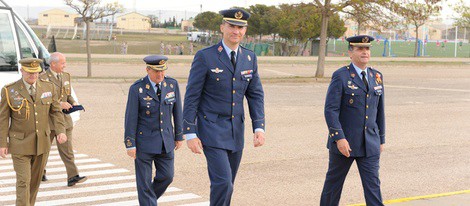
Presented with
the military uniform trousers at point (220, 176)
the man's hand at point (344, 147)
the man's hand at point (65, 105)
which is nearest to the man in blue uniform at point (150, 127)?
the military uniform trousers at point (220, 176)

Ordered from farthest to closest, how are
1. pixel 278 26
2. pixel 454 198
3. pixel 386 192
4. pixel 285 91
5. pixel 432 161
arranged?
pixel 278 26 < pixel 285 91 < pixel 432 161 < pixel 386 192 < pixel 454 198

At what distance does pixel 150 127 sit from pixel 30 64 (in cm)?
146

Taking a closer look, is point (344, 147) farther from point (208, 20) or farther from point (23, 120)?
point (208, 20)

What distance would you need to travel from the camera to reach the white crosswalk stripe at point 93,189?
7.92 m

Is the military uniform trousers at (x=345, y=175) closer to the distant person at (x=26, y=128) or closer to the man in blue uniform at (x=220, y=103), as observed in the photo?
the man in blue uniform at (x=220, y=103)

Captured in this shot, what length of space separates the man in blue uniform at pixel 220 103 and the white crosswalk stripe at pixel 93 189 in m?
1.96

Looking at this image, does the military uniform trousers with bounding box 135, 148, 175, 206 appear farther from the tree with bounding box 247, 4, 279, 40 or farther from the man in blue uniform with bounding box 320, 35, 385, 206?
the tree with bounding box 247, 4, 279, 40

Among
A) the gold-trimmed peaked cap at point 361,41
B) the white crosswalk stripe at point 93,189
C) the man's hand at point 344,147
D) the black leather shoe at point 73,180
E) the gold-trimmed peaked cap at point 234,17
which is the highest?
the gold-trimmed peaked cap at point 234,17

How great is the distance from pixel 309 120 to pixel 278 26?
114ft

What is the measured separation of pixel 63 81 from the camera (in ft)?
30.0

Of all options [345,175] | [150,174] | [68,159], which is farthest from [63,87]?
[345,175]

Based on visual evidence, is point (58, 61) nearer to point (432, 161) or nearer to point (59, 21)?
point (432, 161)

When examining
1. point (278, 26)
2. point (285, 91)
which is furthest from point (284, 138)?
point (278, 26)

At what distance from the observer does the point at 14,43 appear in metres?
12.3
